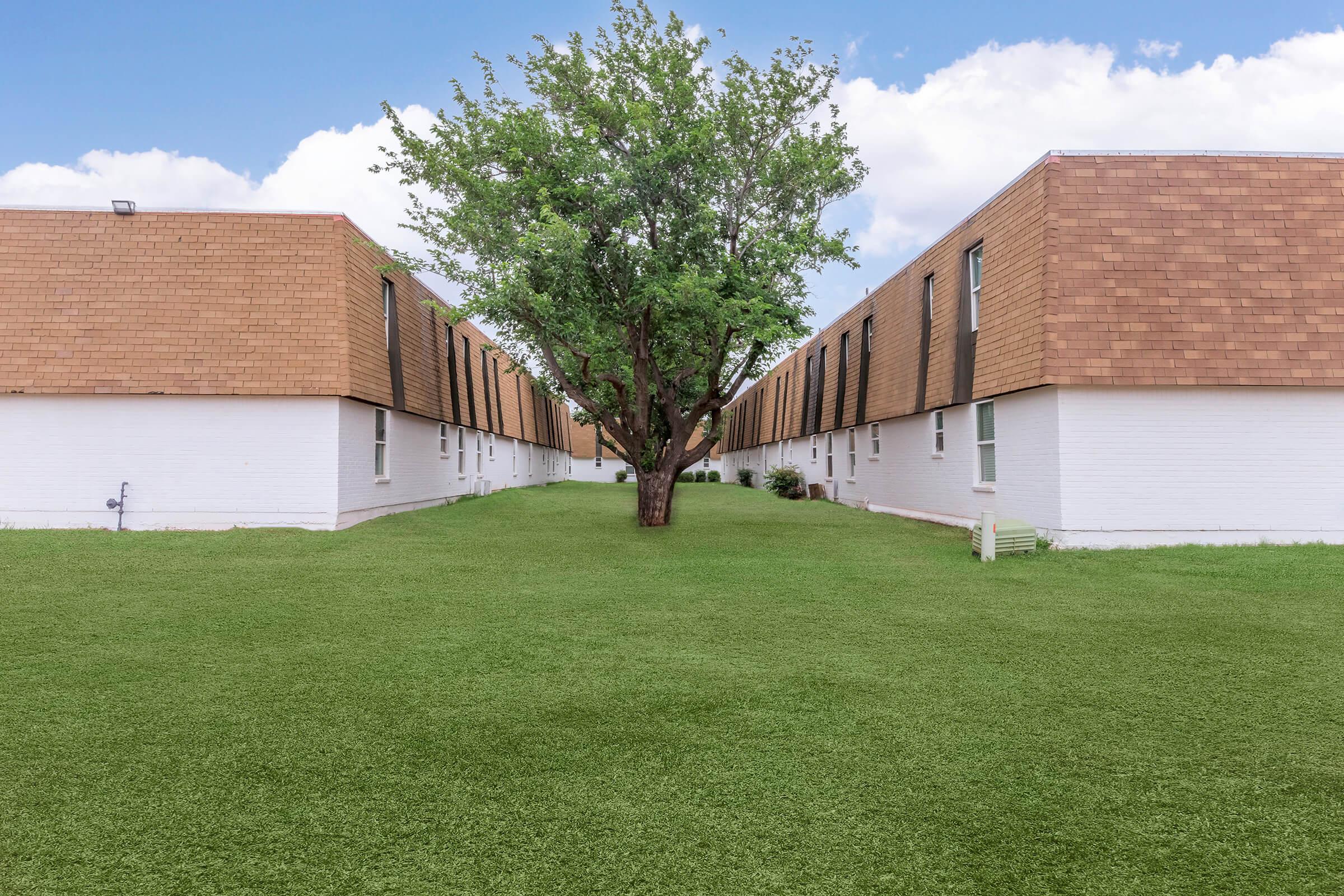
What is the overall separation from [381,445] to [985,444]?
515 inches

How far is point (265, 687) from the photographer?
5.44m

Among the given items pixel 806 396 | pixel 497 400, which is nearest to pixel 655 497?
pixel 806 396

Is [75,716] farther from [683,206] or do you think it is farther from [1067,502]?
[683,206]

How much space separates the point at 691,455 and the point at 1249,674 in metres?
12.1

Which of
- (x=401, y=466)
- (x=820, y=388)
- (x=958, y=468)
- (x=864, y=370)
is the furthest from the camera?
(x=820, y=388)

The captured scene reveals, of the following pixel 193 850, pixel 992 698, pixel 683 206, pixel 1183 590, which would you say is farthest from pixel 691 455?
pixel 193 850

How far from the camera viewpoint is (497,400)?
30.5 m

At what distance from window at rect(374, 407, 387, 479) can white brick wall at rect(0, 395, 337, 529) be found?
256cm

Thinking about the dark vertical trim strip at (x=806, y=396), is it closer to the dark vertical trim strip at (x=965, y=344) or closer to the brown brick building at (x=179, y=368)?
the dark vertical trim strip at (x=965, y=344)

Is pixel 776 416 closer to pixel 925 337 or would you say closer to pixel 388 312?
pixel 925 337

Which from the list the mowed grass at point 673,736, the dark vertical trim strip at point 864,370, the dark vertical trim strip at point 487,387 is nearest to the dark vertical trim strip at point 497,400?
the dark vertical trim strip at point 487,387

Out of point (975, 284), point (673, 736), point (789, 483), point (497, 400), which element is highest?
point (975, 284)

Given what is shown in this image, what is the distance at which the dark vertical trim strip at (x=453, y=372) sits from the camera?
73.4ft

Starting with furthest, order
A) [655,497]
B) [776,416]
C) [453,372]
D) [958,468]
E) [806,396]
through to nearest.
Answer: [776,416], [806,396], [453,372], [655,497], [958,468]
